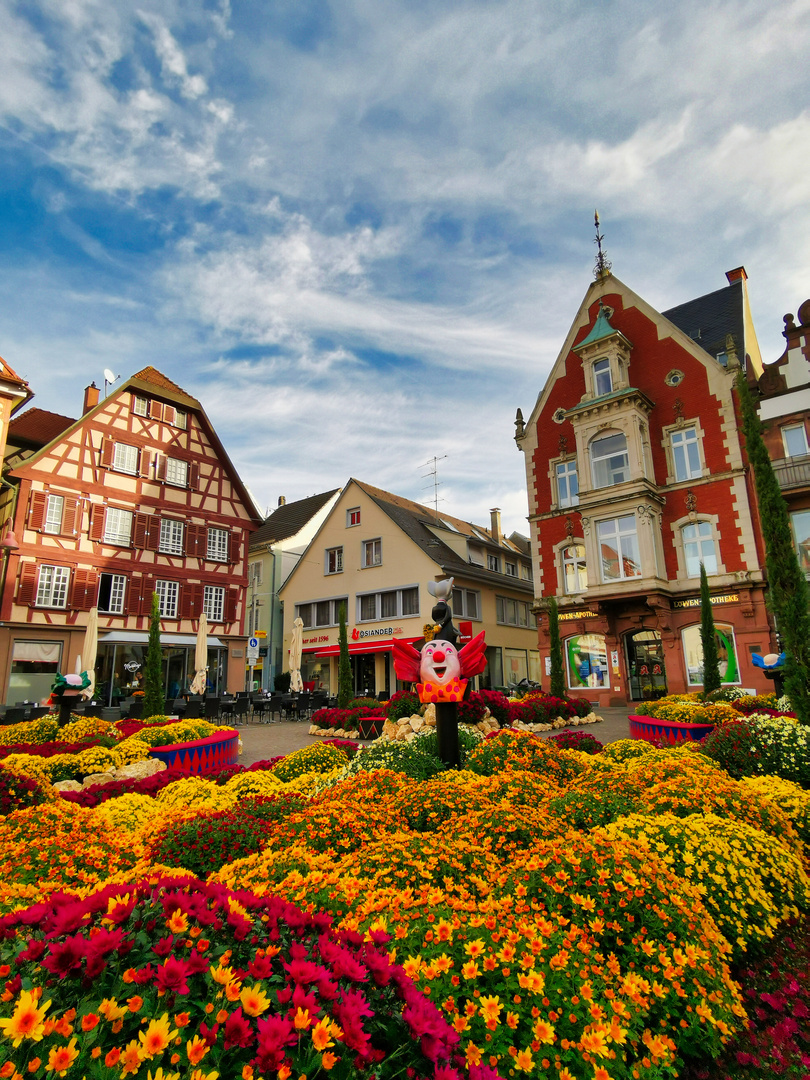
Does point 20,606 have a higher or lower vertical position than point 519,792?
higher

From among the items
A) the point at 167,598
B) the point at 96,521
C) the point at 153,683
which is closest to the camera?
the point at 153,683

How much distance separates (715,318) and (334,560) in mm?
23077

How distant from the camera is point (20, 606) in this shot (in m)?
23.1

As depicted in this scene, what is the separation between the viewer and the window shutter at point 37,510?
23.9 m

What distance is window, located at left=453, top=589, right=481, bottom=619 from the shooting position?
99.6ft

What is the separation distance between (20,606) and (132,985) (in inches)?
1011

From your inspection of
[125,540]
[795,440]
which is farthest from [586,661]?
[125,540]

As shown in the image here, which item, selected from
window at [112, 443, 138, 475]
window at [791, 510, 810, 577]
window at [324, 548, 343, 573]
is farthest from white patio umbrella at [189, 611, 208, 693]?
window at [791, 510, 810, 577]

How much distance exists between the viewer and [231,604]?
1212 inches

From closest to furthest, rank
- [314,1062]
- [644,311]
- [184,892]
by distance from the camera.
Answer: [314,1062]
[184,892]
[644,311]

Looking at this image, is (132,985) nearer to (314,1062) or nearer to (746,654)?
(314,1062)

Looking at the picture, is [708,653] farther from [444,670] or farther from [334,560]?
[334,560]

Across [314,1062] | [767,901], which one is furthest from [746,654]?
[314,1062]

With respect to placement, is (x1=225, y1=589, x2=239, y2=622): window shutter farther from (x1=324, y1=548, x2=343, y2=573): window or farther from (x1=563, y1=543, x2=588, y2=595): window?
(x1=563, y1=543, x2=588, y2=595): window
